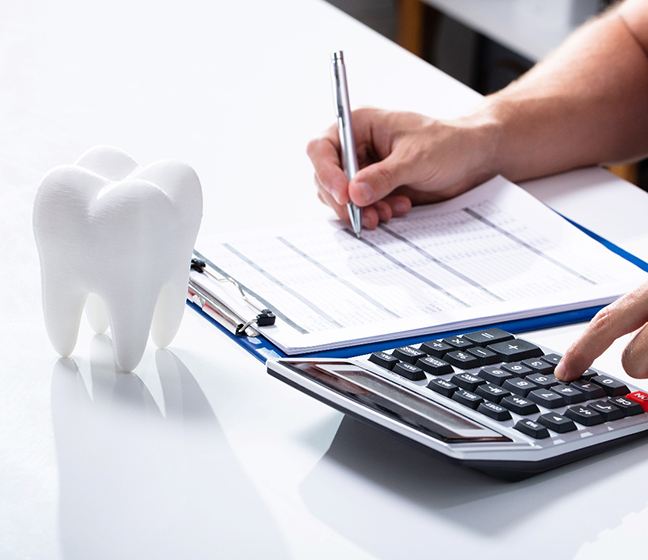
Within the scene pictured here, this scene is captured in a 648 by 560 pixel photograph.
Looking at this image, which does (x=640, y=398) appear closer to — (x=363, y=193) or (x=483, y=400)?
(x=483, y=400)

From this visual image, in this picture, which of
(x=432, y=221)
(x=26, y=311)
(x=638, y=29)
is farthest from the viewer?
(x=638, y=29)

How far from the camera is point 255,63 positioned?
1.34m

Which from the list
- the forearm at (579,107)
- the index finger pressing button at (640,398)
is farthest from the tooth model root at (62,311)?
the forearm at (579,107)

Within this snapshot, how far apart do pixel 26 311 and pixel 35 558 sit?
272mm

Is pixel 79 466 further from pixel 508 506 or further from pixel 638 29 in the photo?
pixel 638 29

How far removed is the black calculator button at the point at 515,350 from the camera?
0.71m

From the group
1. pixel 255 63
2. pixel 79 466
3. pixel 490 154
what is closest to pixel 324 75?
pixel 255 63

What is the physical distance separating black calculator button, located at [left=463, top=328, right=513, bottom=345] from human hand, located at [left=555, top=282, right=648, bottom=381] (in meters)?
0.05

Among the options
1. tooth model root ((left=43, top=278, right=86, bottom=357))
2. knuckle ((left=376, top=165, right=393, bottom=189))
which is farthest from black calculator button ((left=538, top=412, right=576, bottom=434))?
knuckle ((left=376, top=165, right=393, bottom=189))

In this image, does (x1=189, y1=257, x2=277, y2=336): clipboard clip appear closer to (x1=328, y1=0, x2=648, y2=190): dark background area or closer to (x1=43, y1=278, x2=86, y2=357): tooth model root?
(x1=43, y1=278, x2=86, y2=357): tooth model root

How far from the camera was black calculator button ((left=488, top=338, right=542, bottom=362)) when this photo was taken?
2.33ft

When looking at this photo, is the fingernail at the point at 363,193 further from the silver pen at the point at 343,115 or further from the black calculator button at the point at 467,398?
the black calculator button at the point at 467,398

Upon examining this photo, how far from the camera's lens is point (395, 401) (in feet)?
2.10

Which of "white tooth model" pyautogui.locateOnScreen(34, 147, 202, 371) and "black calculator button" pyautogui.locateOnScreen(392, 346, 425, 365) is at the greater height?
"white tooth model" pyautogui.locateOnScreen(34, 147, 202, 371)
